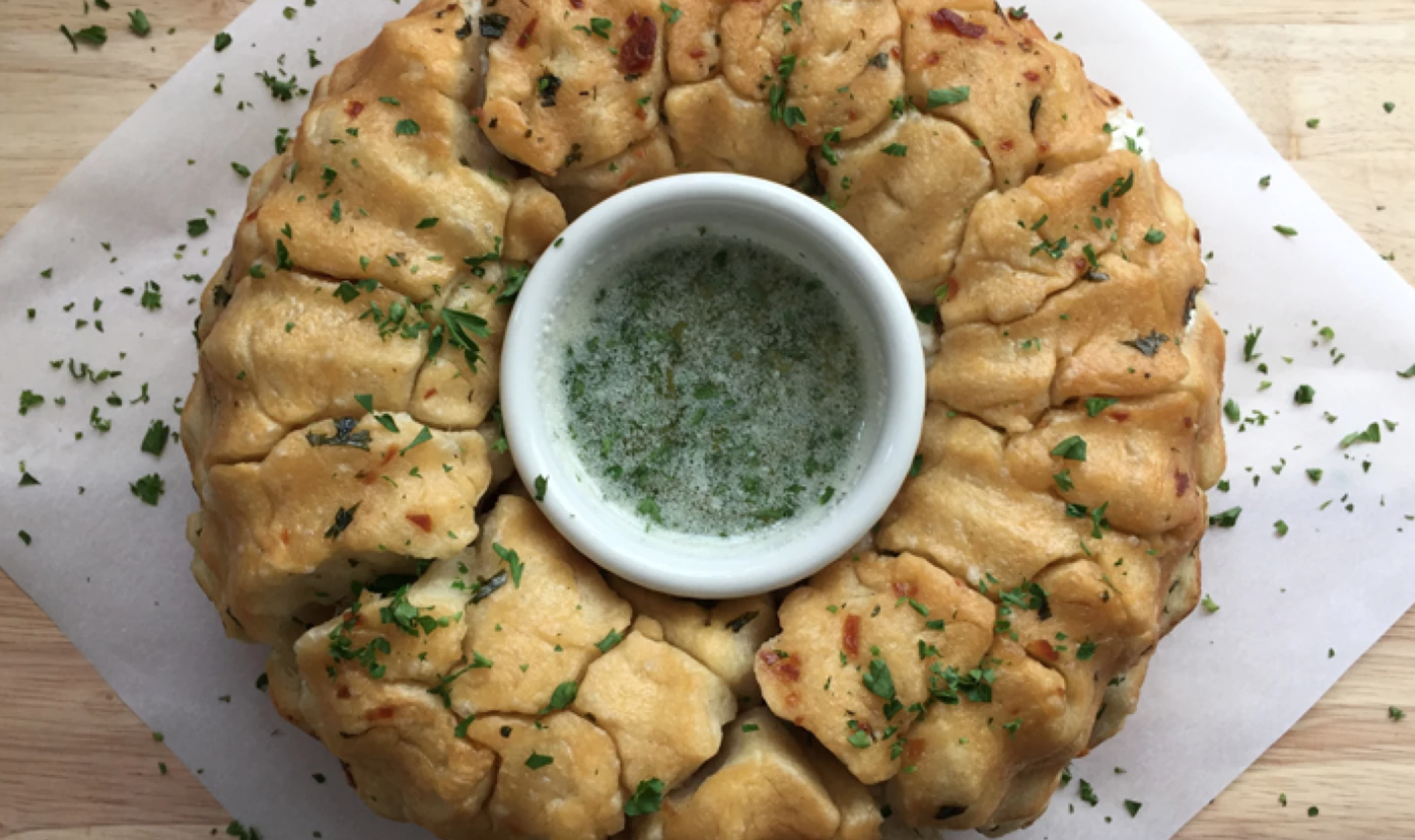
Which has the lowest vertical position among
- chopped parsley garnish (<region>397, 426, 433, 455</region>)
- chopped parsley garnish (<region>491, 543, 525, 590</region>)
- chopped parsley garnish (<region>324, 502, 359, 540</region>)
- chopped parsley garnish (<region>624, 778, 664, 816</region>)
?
chopped parsley garnish (<region>624, 778, 664, 816</region>)

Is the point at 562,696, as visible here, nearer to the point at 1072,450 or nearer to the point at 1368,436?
the point at 1072,450

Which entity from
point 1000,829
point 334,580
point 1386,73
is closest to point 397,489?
point 334,580

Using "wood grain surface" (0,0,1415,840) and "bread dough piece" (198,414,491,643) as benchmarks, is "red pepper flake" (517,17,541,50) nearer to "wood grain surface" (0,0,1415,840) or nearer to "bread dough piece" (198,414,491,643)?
"bread dough piece" (198,414,491,643)

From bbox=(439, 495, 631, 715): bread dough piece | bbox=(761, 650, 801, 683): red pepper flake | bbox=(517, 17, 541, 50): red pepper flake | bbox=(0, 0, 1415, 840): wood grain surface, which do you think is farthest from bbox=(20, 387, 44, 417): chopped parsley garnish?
bbox=(761, 650, 801, 683): red pepper flake

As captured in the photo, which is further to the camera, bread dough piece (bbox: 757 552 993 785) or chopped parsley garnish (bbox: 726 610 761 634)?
chopped parsley garnish (bbox: 726 610 761 634)

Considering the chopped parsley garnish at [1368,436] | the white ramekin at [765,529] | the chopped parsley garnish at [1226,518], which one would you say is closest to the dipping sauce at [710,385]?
the white ramekin at [765,529]

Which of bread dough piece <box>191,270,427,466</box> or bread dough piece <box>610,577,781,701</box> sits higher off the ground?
bread dough piece <box>191,270,427,466</box>

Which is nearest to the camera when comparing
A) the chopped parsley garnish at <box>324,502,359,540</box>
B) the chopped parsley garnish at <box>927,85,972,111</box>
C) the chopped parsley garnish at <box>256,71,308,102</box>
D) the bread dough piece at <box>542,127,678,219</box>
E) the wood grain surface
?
the chopped parsley garnish at <box>324,502,359,540</box>
